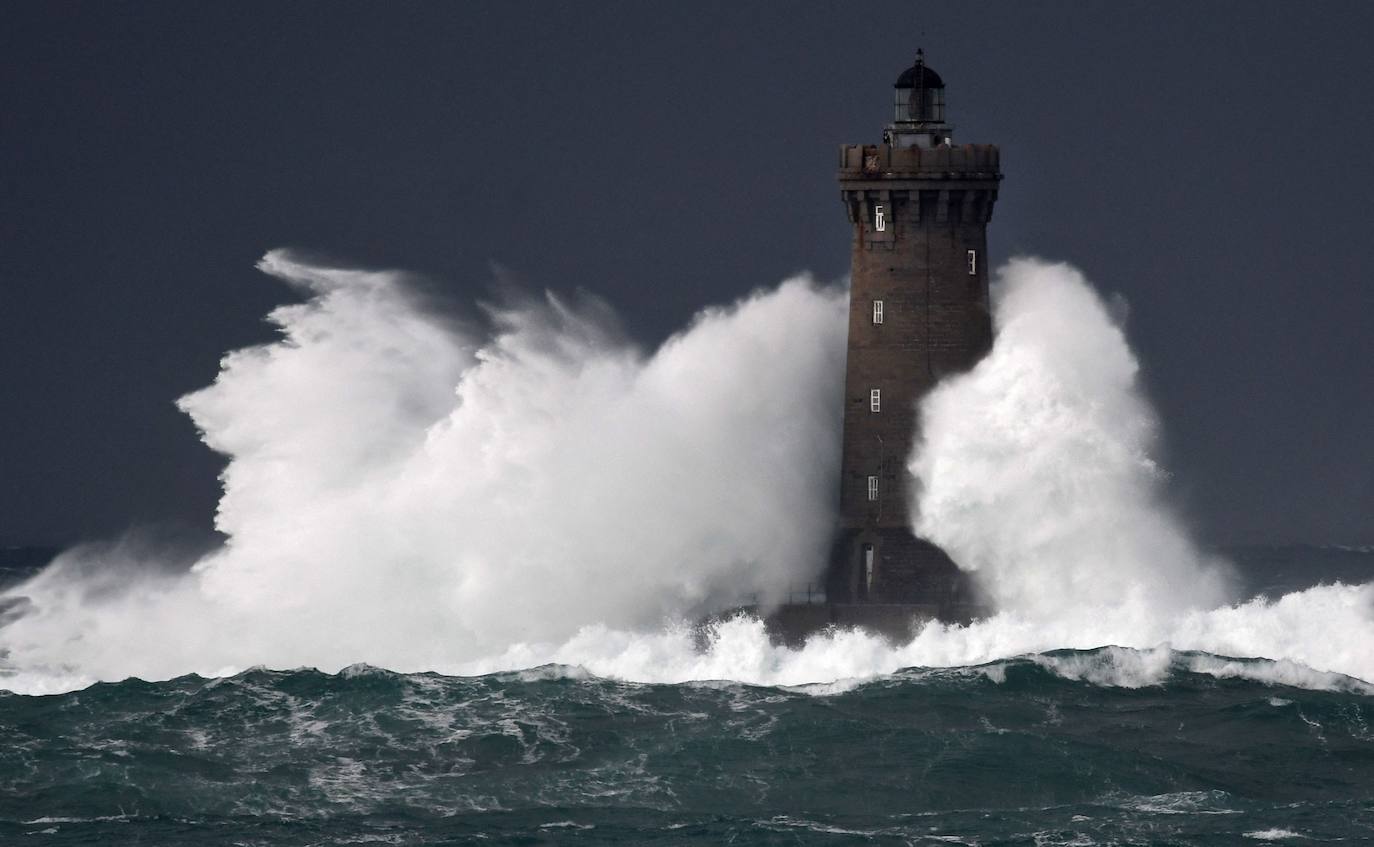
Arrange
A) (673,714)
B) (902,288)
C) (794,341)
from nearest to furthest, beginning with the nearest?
(673,714) → (902,288) → (794,341)

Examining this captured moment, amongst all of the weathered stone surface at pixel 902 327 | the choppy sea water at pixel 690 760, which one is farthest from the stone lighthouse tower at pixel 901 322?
the choppy sea water at pixel 690 760

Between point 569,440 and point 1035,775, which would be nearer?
point 1035,775

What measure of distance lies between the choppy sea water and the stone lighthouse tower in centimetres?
453

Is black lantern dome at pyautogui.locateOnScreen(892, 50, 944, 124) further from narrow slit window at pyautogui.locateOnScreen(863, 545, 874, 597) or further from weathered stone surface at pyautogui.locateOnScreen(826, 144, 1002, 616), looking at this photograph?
narrow slit window at pyautogui.locateOnScreen(863, 545, 874, 597)

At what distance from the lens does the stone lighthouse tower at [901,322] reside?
1796 inches

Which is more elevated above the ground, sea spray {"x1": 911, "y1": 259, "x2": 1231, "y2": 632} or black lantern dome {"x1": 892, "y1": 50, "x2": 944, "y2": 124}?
black lantern dome {"x1": 892, "y1": 50, "x2": 944, "y2": 124}

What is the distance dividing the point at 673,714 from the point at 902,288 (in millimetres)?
11253

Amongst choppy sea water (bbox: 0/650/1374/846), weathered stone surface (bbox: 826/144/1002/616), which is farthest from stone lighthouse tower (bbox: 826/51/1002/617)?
choppy sea water (bbox: 0/650/1374/846)

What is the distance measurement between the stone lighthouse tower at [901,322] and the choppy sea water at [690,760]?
4.53m

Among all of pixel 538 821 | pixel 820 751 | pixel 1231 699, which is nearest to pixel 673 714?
pixel 820 751

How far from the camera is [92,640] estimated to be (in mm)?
47688

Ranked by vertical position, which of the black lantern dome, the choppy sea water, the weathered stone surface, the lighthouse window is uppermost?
the black lantern dome

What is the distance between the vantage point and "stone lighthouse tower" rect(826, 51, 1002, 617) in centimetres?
4562

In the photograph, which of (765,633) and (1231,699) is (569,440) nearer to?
(765,633)
